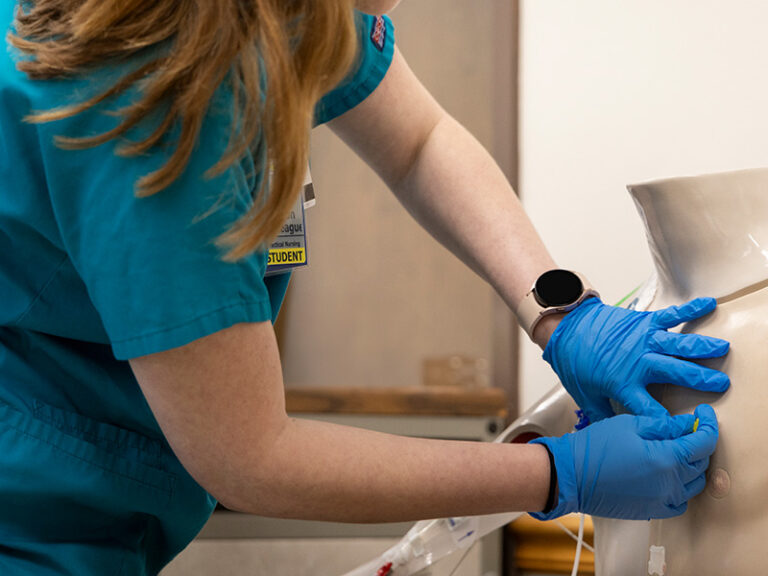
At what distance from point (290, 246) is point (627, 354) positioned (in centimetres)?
35

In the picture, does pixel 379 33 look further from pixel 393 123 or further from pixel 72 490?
pixel 72 490

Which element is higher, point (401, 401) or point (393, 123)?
point (393, 123)

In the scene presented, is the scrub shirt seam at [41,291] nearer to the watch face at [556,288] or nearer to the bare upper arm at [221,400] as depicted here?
the bare upper arm at [221,400]

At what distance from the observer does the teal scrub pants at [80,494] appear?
63 centimetres

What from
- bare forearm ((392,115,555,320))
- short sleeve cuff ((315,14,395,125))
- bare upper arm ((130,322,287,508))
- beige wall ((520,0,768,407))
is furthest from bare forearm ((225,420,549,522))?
beige wall ((520,0,768,407))

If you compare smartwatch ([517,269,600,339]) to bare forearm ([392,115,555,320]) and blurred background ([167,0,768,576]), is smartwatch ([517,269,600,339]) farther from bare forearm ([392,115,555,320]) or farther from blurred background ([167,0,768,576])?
blurred background ([167,0,768,576])

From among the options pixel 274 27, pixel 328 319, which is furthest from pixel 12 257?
pixel 328 319

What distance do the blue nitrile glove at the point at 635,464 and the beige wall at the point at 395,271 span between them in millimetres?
1038

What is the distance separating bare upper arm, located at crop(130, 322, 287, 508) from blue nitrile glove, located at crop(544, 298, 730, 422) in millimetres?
329

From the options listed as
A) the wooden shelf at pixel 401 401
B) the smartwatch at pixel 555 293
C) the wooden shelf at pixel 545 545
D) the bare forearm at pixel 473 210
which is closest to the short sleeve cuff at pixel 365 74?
the bare forearm at pixel 473 210

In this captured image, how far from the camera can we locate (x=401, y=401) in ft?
5.18

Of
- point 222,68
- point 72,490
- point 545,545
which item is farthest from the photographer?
point 545,545

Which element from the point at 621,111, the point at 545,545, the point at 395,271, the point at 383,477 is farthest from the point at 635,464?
the point at 395,271

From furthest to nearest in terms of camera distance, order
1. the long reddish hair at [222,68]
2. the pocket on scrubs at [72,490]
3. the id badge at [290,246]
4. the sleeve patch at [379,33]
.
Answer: the sleeve patch at [379,33] < the id badge at [290,246] < the pocket on scrubs at [72,490] < the long reddish hair at [222,68]
